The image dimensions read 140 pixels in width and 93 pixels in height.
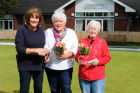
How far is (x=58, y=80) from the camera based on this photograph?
4312 millimetres

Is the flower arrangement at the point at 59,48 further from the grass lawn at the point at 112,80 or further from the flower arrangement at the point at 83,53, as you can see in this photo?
the grass lawn at the point at 112,80

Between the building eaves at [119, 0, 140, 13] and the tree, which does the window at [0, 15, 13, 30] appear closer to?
the tree

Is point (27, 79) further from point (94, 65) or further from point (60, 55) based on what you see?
point (94, 65)

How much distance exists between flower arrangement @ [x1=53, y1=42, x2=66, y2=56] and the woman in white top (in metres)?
0.08

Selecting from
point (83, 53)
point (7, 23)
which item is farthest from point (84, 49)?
point (7, 23)

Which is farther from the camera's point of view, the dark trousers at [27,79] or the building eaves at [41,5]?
the building eaves at [41,5]

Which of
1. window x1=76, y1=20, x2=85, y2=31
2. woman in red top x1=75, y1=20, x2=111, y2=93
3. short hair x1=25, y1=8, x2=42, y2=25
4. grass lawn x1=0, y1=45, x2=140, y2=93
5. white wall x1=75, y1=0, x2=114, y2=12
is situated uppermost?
white wall x1=75, y1=0, x2=114, y2=12

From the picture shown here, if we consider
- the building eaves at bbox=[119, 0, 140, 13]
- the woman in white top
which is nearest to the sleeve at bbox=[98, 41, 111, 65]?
the woman in white top

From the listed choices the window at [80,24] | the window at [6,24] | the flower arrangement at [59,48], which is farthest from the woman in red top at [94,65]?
the window at [6,24]

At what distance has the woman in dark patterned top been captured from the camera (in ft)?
13.0

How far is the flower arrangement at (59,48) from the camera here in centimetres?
389

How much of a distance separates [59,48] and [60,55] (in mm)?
142

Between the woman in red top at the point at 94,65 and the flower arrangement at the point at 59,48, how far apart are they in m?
0.37

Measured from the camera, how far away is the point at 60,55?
13.0 feet
